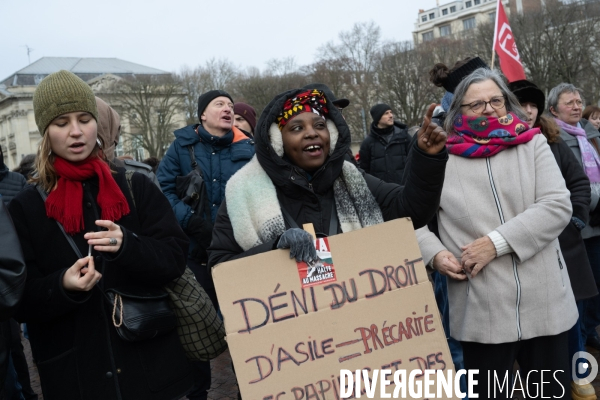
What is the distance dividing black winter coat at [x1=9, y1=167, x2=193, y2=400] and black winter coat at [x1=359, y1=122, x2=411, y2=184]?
6108mm

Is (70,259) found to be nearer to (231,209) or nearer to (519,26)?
(231,209)

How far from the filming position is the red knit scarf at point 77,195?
2311 millimetres

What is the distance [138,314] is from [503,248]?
166 centimetres

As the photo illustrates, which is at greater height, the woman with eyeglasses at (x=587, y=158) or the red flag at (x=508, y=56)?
the red flag at (x=508, y=56)

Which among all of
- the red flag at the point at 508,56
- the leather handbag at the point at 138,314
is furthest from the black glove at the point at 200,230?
the red flag at the point at 508,56

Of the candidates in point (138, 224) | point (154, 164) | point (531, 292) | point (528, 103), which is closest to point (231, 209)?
point (138, 224)

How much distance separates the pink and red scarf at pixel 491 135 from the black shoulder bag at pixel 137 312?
1.62 metres

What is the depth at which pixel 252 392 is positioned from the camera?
2.07m

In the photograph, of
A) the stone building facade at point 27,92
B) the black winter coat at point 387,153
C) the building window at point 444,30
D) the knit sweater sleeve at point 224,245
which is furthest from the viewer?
the building window at point 444,30

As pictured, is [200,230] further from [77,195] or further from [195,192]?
[77,195]

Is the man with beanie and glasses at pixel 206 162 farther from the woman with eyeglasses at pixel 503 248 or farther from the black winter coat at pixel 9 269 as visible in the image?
the black winter coat at pixel 9 269

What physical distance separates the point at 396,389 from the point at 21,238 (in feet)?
5.12

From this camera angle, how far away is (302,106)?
2.46 m

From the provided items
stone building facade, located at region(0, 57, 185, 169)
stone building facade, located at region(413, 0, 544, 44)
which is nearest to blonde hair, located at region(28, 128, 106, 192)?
stone building facade, located at region(0, 57, 185, 169)
